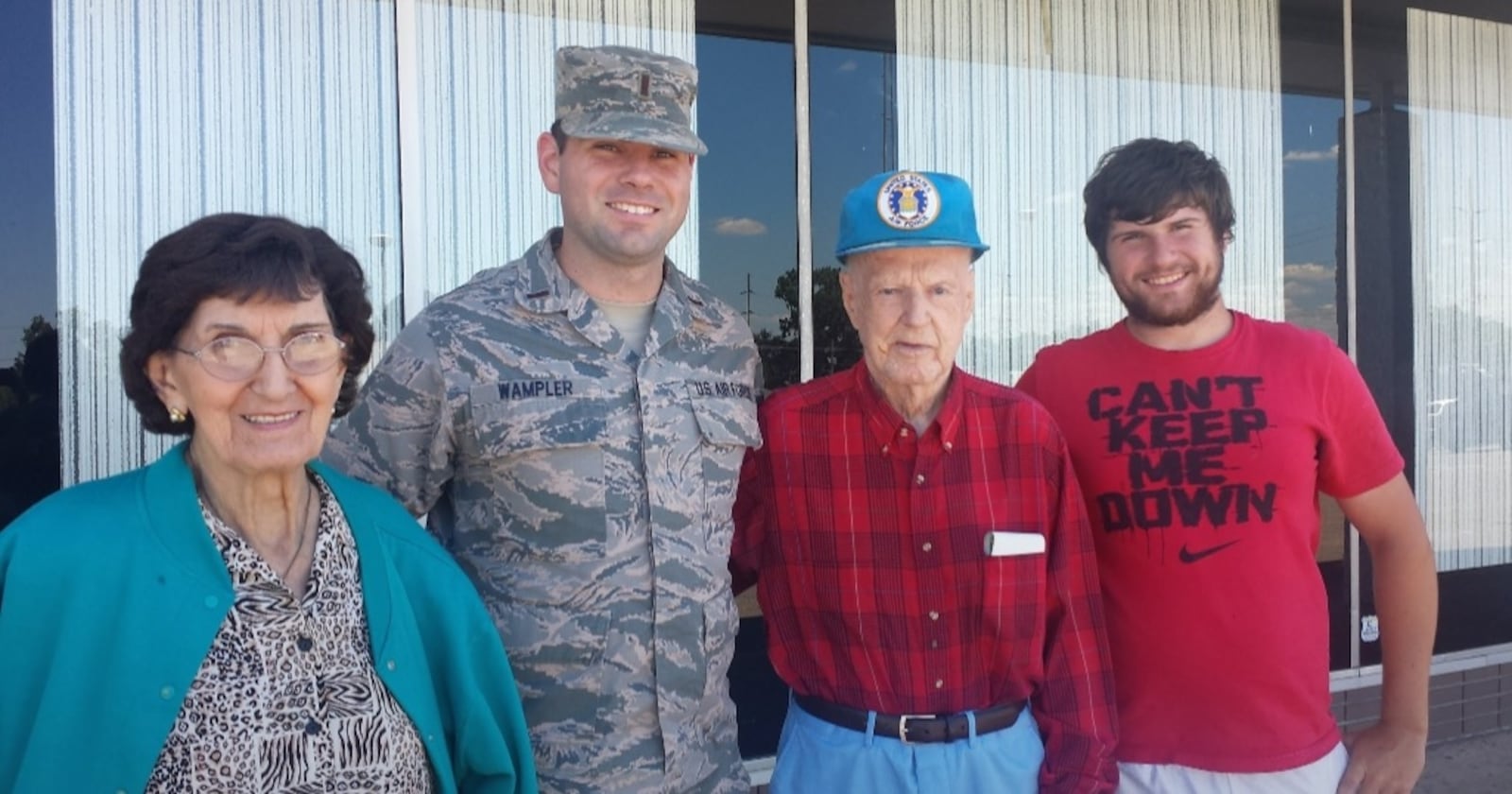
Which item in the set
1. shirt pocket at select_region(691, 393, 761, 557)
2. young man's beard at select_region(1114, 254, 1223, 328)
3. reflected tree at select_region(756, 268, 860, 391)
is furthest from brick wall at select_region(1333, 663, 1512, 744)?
shirt pocket at select_region(691, 393, 761, 557)

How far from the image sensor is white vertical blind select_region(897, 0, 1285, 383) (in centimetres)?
410

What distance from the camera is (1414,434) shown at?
16.1 feet

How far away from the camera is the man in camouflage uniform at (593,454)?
1.98 metres

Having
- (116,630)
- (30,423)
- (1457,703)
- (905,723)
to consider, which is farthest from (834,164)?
(1457,703)

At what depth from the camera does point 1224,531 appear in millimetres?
2176

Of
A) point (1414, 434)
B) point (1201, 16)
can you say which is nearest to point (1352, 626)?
point (1414, 434)

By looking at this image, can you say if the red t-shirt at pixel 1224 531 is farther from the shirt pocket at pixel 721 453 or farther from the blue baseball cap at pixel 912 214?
the shirt pocket at pixel 721 453

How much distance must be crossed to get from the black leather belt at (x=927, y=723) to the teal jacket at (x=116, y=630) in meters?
0.74

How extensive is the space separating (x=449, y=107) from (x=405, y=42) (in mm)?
223

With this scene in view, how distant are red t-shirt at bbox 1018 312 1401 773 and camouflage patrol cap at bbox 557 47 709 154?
3.47 ft

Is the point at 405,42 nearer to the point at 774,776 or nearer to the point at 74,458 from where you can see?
the point at 74,458

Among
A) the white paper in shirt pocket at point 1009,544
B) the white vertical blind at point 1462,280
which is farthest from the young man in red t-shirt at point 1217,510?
the white vertical blind at point 1462,280

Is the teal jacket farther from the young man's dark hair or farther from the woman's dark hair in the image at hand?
the young man's dark hair

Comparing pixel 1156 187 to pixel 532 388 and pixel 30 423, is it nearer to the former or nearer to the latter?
pixel 532 388
